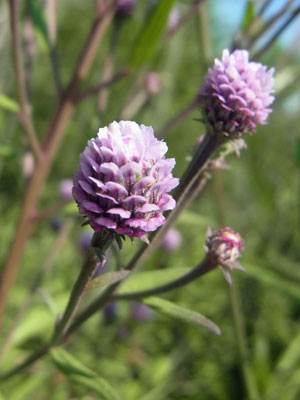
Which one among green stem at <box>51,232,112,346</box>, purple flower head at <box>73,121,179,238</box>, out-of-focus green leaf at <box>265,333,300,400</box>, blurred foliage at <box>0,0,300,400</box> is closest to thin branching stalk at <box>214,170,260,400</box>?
blurred foliage at <box>0,0,300,400</box>

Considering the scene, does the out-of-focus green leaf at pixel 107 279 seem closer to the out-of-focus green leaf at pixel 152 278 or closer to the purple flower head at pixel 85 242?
the out-of-focus green leaf at pixel 152 278

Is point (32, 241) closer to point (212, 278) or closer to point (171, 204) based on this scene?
point (212, 278)

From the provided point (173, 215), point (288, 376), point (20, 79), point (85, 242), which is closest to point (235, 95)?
point (173, 215)

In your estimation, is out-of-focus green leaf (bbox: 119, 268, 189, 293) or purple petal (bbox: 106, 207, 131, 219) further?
out-of-focus green leaf (bbox: 119, 268, 189, 293)

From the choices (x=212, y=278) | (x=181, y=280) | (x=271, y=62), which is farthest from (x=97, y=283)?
(x=212, y=278)

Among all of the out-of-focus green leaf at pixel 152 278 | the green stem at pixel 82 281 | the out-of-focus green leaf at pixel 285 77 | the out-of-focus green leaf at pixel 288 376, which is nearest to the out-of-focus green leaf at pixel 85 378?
the green stem at pixel 82 281

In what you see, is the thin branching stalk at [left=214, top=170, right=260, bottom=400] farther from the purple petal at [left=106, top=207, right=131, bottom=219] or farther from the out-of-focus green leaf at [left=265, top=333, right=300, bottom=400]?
the purple petal at [left=106, top=207, right=131, bottom=219]
